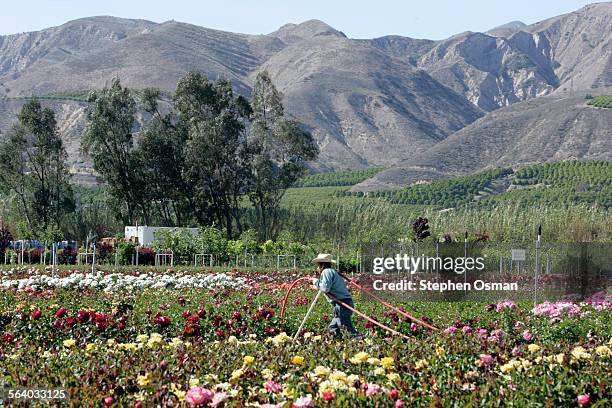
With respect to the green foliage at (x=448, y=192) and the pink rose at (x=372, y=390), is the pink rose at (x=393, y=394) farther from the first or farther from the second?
the green foliage at (x=448, y=192)

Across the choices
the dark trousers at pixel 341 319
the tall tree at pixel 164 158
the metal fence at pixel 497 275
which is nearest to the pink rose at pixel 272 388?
the dark trousers at pixel 341 319

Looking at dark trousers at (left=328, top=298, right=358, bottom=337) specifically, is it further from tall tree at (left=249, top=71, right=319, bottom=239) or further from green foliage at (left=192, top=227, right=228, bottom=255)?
tall tree at (left=249, top=71, right=319, bottom=239)

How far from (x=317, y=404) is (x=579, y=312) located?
9.40 meters

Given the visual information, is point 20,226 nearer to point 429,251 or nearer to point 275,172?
point 275,172

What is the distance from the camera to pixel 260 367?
7805 mm

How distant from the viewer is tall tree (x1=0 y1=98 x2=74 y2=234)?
2251 inches

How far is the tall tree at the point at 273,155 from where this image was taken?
5525 centimetres

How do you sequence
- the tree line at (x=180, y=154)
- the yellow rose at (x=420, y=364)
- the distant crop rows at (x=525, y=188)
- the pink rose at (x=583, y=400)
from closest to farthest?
the pink rose at (x=583, y=400) < the yellow rose at (x=420, y=364) < the tree line at (x=180, y=154) < the distant crop rows at (x=525, y=188)

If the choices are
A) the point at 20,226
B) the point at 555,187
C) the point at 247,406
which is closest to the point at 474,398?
the point at 247,406

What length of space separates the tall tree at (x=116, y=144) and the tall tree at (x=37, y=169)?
398cm

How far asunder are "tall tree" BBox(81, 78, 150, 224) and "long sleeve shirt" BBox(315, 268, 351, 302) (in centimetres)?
4433

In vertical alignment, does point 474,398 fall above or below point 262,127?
below

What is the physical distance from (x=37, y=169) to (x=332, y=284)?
164 ft

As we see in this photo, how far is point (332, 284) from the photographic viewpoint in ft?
39.1
